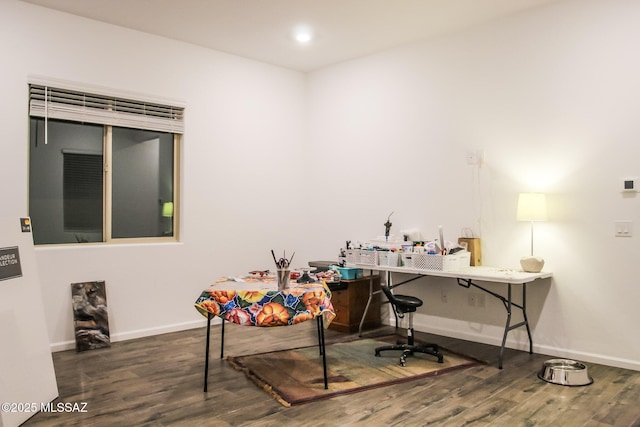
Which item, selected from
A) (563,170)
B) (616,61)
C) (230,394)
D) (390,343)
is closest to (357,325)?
(390,343)

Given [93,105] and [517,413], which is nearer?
[517,413]

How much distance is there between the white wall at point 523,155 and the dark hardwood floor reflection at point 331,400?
0.49m

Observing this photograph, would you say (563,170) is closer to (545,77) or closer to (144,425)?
(545,77)

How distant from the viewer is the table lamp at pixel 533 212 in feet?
13.6

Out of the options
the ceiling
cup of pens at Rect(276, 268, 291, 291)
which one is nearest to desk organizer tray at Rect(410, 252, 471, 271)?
cup of pens at Rect(276, 268, 291, 291)

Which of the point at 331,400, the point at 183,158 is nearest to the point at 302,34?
the point at 183,158

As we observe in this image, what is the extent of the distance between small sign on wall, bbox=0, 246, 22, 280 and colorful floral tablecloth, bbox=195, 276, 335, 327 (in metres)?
1.14

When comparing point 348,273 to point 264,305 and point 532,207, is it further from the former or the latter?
point 264,305

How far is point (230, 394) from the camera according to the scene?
10.9 ft

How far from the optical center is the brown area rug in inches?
132

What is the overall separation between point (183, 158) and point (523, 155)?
3448 mm

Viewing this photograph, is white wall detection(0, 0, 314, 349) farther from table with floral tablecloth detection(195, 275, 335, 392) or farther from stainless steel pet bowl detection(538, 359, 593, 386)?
stainless steel pet bowl detection(538, 359, 593, 386)

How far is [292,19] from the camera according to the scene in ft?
15.3

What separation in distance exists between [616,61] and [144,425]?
14.2ft
